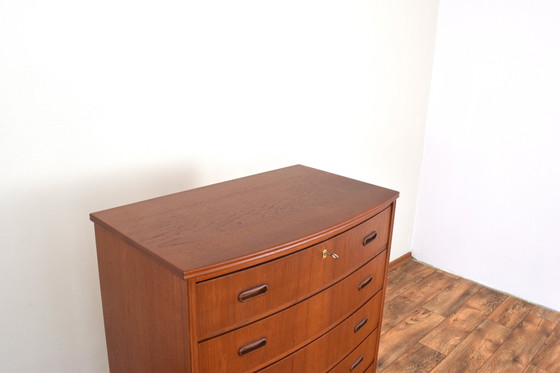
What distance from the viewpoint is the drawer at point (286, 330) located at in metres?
0.97

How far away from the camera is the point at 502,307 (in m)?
2.40

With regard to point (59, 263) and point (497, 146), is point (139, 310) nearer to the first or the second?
point (59, 263)

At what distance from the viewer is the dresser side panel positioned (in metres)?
0.94

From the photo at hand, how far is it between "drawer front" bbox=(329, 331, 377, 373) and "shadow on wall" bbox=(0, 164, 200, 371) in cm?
75

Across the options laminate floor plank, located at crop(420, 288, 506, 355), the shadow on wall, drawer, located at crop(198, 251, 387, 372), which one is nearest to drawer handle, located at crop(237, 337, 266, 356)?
drawer, located at crop(198, 251, 387, 372)

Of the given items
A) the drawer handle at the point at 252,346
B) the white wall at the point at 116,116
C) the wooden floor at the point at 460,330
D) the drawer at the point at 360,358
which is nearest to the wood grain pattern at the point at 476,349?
the wooden floor at the point at 460,330

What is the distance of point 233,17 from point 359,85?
0.80m

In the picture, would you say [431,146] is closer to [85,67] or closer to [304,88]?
[304,88]

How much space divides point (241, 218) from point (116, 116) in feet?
1.64

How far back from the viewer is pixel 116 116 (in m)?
1.31

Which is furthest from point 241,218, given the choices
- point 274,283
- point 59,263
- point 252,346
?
point 59,263

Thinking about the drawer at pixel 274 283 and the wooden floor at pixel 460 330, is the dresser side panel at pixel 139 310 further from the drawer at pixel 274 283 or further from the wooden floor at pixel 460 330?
the wooden floor at pixel 460 330

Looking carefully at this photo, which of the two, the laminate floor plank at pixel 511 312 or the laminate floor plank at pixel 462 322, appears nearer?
the laminate floor plank at pixel 462 322

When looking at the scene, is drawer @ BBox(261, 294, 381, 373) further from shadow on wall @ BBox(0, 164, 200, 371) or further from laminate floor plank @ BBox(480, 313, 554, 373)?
laminate floor plank @ BBox(480, 313, 554, 373)
